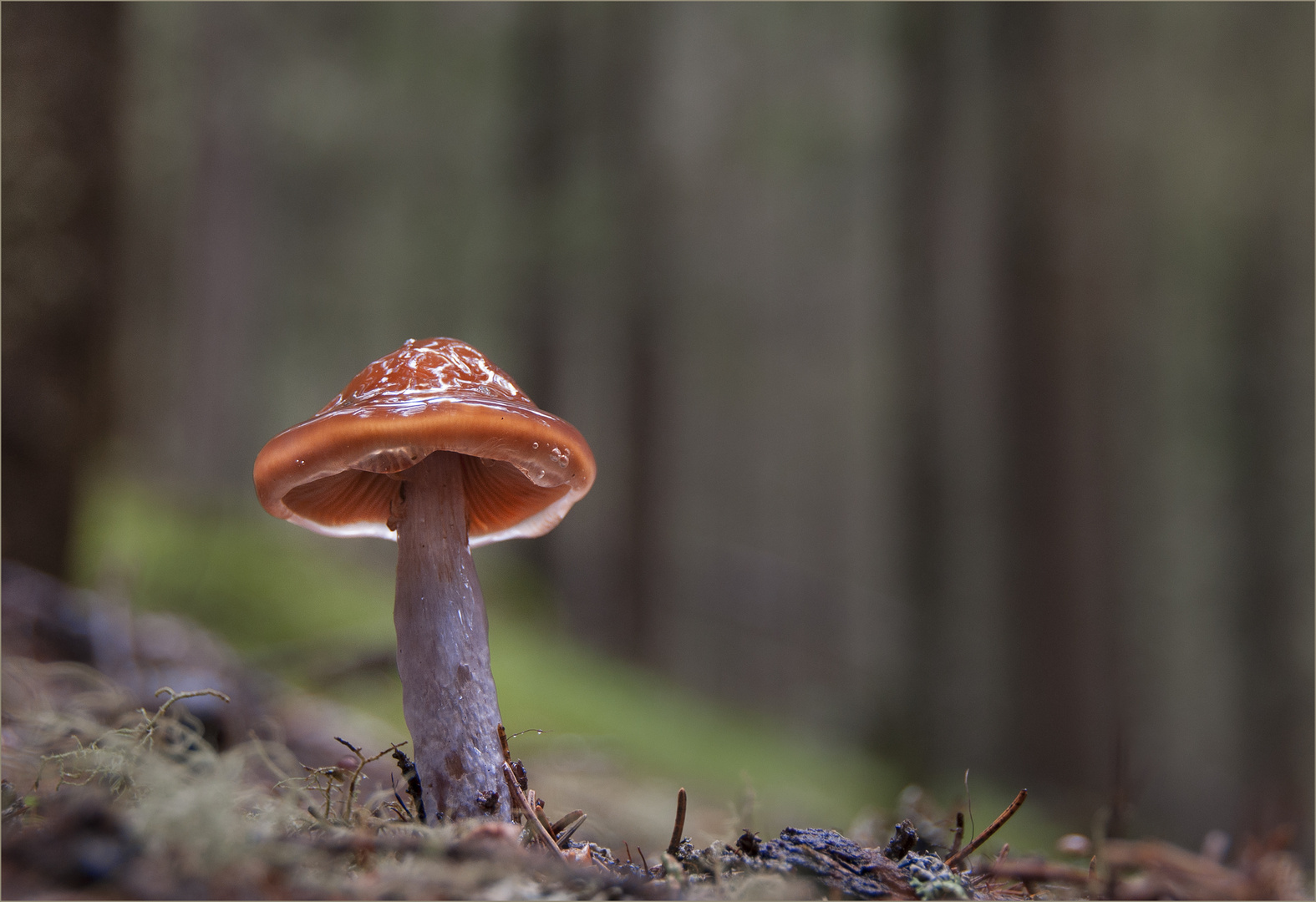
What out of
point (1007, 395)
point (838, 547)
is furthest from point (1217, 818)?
point (838, 547)

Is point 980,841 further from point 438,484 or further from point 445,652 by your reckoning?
point 438,484

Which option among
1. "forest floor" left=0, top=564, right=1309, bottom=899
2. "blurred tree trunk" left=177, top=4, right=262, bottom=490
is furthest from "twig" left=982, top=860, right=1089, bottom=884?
"blurred tree trunk" left=177, top=4, right=262, bottom=490

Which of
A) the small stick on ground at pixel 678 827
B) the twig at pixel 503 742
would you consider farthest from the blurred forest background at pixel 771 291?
the twig at pixel 503 742

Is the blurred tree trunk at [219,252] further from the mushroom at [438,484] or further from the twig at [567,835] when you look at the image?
the twig at [567,835]

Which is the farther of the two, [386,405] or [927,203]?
[927,203]

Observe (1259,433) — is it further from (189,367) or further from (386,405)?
(189,367)
